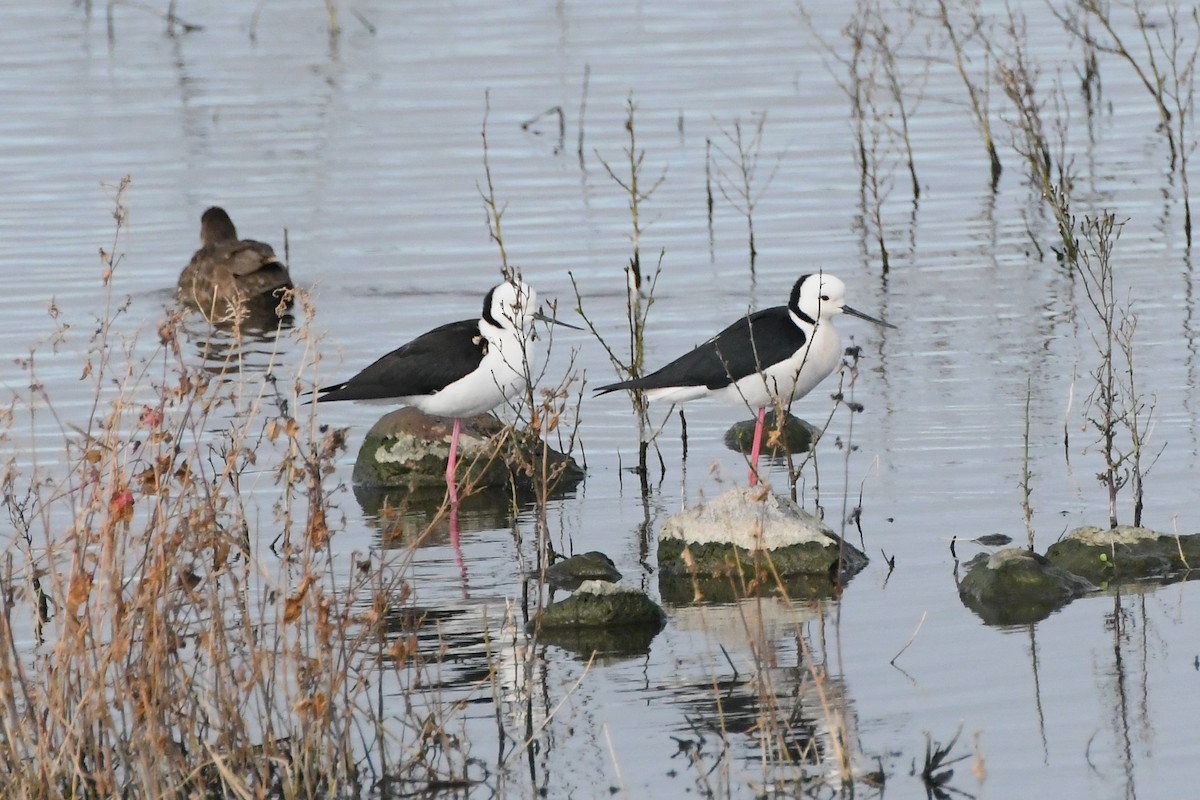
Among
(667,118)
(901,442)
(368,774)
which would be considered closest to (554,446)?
(901,442)

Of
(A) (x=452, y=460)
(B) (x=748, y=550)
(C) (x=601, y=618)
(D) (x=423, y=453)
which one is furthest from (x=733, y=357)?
(C) (x=601, y=618)

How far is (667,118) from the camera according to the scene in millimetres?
23625

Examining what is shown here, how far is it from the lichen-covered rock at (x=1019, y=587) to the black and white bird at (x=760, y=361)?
2.46 meters

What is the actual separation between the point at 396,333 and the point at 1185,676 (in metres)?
8.68

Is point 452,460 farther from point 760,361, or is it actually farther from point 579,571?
point 579,571

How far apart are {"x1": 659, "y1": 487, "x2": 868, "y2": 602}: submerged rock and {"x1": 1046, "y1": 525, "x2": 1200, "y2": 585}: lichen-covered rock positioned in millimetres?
944

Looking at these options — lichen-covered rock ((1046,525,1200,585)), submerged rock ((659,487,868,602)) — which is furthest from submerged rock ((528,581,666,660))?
lichen-covered rock ((1046,525,1200,585))

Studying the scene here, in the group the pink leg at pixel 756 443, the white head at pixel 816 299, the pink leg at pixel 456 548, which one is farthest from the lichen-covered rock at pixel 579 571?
the white head at pixel 816 299

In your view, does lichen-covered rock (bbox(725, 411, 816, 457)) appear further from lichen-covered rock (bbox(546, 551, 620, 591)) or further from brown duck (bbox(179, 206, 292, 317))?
brown duck (bbox(179, 206, 292, 317))

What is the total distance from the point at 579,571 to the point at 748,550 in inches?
29.4

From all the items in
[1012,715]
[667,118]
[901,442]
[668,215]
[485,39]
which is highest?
[485,39]

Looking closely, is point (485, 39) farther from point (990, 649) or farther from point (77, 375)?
point (990, 649)

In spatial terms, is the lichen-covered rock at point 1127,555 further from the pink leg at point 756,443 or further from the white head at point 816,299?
the white head at point 816,299

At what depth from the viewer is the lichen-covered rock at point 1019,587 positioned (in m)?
8.20
